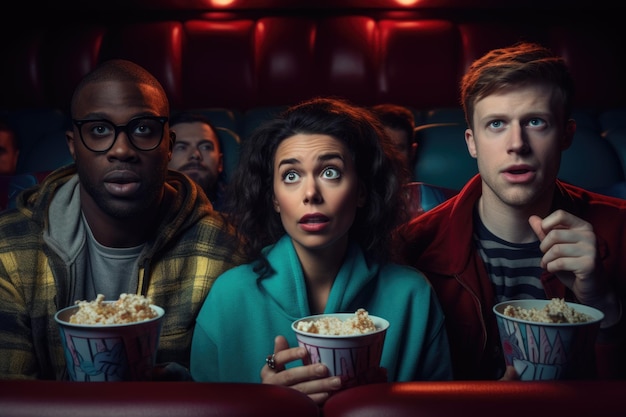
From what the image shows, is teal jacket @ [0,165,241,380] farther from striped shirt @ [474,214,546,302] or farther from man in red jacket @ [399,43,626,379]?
striped shirt @ [474,214,546,302]

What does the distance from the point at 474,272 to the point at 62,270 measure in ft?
3.16

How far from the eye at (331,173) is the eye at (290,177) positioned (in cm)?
6

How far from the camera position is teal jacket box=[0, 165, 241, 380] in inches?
63.3

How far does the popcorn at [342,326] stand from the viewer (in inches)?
47.1

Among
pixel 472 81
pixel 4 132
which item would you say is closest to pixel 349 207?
pixel 472 81

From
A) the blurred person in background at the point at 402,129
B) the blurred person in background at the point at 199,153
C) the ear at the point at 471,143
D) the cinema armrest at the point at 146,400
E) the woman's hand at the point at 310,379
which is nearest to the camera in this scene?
the cinema armrest at the point at 146,400

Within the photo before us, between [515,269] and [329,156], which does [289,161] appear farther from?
[515,269]

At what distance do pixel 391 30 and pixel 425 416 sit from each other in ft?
10.2

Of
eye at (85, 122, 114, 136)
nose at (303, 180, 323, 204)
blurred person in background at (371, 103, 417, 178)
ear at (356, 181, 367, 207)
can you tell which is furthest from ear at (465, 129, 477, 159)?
blurred person in background at (371, 103, 417, 178)

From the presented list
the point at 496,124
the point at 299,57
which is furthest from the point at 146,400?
the point at 299,57

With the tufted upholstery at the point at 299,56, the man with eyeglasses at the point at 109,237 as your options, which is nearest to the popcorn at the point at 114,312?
the man with eyeglasses at the point at 109,237

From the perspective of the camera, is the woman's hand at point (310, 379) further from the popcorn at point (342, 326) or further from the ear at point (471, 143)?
the ear at point (471, 143)

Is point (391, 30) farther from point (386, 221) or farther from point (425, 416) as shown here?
point (425, 416)

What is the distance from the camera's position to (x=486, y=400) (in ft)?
3.15
